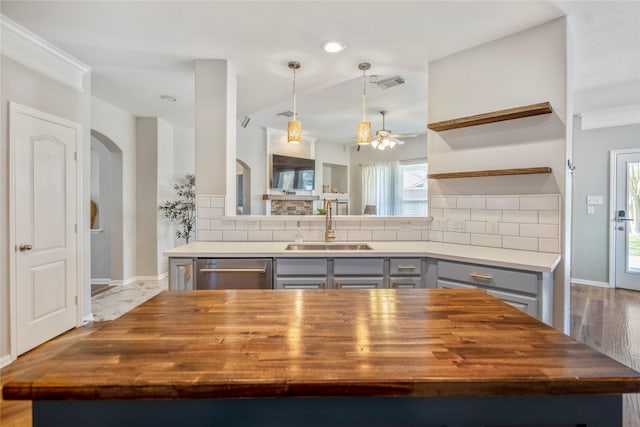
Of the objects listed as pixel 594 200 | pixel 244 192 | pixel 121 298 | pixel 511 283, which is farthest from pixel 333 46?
pixel 594 200

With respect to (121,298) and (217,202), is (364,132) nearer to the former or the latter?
(217,202)

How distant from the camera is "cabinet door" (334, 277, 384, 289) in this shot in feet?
7.90

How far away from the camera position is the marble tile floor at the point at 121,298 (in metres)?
3.79

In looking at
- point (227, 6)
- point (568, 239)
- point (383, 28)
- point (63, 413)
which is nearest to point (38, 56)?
point (227, 6)

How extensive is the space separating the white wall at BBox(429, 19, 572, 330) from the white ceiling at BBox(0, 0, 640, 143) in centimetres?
14

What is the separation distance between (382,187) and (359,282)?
6038mm

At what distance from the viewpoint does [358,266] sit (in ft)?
7.93

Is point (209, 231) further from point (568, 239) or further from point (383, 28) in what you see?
point (568, 239)

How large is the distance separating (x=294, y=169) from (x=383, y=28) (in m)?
4.65

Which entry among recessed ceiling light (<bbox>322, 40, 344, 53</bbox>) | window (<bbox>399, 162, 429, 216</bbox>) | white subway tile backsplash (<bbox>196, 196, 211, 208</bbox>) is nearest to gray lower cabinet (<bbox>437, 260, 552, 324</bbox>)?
recessed ceiling light (<bbox>322, 40, 344, 53</bbox>)

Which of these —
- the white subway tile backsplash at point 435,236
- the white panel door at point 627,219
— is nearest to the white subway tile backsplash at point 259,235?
the white subway tile backsplash at point 435,236

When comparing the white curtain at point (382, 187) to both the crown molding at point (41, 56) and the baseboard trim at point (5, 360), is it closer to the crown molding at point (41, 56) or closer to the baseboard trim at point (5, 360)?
the crown molding at point (41, 56)

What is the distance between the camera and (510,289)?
201 centimetres

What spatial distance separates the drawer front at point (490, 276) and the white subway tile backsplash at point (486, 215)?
0.68m
